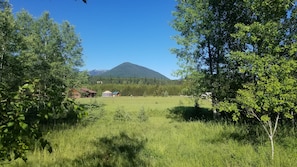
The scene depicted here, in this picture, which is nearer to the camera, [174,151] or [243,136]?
[174,151]

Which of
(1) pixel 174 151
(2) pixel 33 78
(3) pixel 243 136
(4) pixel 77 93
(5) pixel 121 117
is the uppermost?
(4) pixel 77 93

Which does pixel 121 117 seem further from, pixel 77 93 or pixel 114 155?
pixel 77 93

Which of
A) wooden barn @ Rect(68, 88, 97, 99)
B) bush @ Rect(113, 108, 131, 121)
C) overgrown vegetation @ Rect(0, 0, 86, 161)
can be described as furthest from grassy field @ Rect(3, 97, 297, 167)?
bush @ Rect(113, 108, 131, 121)

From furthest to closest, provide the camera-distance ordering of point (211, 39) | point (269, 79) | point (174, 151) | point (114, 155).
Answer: point (211, 39), point (174, 151), point (114, 155), point (269, 79)

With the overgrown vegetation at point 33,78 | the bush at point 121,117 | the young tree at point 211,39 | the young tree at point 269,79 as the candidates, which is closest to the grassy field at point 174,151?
the young tree at point 269,79

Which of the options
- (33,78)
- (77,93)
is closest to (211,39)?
(33,78)

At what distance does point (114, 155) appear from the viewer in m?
8.29

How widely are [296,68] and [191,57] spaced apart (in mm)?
11854

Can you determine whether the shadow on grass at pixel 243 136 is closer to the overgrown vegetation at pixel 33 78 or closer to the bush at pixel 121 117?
the overgrown vegetation at pixel 33 78

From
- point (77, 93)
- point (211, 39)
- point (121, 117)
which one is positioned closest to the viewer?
point (211, 39)

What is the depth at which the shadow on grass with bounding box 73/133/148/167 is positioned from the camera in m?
7.19

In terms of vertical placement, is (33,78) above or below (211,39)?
below

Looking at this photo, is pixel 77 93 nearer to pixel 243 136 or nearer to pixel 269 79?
pixel 243 136

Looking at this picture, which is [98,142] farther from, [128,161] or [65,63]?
[65,63]
